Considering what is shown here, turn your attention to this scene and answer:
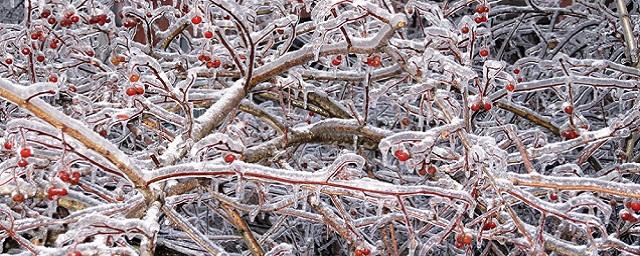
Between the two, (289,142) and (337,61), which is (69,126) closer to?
(337,61)

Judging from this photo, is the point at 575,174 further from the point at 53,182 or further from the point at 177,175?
the point at 53,182

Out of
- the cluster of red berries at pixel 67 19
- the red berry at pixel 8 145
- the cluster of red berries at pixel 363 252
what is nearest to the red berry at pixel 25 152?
the red berry at pixel 8 145

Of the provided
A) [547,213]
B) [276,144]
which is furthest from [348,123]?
[547,213]

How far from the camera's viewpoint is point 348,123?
2.94 metres

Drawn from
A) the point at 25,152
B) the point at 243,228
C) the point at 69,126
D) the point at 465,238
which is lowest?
the point at 243,228

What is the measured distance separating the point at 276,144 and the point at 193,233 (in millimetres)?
547

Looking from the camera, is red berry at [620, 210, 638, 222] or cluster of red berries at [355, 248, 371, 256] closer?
cluster of red berries at [355, 248, 371, 256]

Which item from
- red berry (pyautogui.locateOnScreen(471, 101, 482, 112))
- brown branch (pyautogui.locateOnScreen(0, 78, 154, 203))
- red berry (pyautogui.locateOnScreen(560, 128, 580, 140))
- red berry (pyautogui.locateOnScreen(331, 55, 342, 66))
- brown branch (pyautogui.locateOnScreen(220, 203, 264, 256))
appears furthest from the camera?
red berry (pyautogui.locateOnScreen(560, 128, 580, 140))

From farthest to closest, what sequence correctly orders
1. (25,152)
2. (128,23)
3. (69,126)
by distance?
(128,23) → (25,152) → (69,126)

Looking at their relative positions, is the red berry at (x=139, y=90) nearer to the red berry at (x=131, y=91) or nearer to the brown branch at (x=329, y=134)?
the red berry at (x=131, y=91)

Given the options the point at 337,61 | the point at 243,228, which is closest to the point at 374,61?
the point at 337,61

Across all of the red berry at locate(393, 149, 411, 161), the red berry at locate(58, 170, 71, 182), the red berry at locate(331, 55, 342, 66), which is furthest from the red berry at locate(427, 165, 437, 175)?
the red berry at locate(58, 170, 71, 182)

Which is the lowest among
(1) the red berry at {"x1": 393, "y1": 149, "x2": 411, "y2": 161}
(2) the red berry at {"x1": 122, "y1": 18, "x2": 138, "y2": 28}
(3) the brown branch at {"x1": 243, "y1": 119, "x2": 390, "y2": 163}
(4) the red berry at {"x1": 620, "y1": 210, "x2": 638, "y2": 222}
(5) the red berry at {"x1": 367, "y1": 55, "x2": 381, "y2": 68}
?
(4) the red berry at {"x1": 620, "y1": 210, "x2": 638, "y2": 222}

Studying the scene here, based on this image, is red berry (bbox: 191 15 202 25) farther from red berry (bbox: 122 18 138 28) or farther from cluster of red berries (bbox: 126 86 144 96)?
red berry (bbox: 122 18 138 28)
